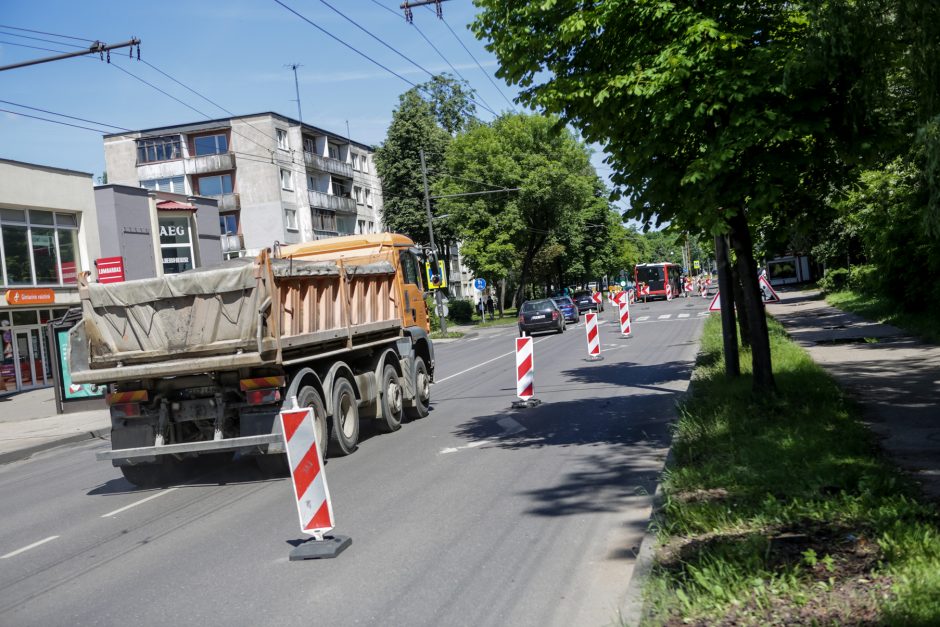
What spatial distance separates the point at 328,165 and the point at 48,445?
151 feet

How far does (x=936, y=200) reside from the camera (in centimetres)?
546

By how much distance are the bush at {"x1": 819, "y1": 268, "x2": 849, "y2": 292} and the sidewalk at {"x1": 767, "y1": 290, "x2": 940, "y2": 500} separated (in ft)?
57.6

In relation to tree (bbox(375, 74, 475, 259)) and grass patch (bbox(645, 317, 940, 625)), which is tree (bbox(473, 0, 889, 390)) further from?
tree (bbox(375, 74, 475, 259))

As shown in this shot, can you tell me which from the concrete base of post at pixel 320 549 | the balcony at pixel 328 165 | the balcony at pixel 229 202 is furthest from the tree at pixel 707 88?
the balcony at pixel 328 165

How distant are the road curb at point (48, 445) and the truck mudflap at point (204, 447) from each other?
6.46 metres

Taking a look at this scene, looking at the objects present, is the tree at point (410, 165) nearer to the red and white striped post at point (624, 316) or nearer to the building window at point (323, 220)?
the building window at point (323, 220)

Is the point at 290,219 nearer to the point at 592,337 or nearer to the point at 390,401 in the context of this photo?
the point at 592,337

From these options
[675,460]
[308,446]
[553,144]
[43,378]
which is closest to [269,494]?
[308,446]

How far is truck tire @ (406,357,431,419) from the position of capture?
42.9 feet

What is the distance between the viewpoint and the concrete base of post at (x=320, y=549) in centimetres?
594

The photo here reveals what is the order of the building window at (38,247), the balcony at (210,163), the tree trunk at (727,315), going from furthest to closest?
the balcony at (210,163), the building window at (38,247), the tree trunk at (727,315)

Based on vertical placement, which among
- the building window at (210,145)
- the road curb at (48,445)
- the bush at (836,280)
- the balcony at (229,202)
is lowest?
the road curb at (48,445)

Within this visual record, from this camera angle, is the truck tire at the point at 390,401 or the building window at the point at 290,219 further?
the building window at the point at 290,219

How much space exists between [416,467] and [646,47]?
16.6 ft
